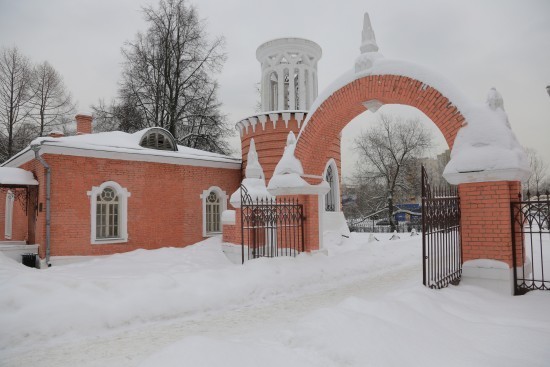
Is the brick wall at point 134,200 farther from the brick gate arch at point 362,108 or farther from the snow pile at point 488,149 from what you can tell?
the snow pile at point 488,149

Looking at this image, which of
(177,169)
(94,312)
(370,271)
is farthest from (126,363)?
(177,169)

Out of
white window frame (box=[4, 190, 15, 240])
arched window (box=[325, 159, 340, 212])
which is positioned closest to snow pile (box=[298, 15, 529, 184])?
arched window (box=[325, 159, 340, 212])

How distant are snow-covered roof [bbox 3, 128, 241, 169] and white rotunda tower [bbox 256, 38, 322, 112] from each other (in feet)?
11.3

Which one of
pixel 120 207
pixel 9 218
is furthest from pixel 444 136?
pixel 9 218

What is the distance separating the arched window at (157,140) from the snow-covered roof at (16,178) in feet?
12.7

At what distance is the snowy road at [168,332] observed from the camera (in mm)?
4371

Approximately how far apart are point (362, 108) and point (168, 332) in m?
6.82

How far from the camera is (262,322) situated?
5.66 metres

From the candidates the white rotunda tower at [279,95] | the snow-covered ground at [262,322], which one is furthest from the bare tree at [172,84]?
the snow-covered ground at [262,322]

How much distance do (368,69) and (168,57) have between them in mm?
17674

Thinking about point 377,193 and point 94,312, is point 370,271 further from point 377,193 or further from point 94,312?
point 377,193

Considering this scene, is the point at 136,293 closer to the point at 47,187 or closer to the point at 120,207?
the point at 47,187

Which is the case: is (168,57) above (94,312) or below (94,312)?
above

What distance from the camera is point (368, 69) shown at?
8.69 m
